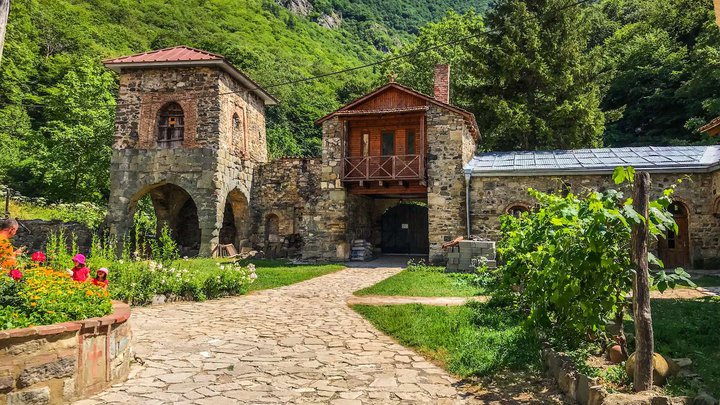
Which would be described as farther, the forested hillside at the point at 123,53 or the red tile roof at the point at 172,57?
the forested hillside at the point at 123,53

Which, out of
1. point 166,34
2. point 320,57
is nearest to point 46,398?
point 166,34

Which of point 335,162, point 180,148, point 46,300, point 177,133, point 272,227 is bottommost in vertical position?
point 46,300

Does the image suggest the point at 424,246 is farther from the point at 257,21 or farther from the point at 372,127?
the point at 257,21

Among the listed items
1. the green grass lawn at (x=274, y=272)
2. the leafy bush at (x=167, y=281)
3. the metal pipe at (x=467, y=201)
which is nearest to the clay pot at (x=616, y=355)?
the leafy bush at (x=167, y=281)

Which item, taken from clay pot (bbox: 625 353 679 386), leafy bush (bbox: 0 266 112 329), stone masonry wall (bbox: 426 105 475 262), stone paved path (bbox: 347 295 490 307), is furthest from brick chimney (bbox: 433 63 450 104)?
leafy bush (bbox: 0 266 112 329)

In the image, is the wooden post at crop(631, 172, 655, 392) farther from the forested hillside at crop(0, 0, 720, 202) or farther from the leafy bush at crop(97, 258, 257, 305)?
the forested hillside at crop(0, 0, 720, 202)

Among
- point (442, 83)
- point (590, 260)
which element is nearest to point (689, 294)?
point (590, 260)

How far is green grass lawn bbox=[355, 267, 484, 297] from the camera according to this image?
9312 mm

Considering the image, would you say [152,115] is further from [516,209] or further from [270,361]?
[270,361]

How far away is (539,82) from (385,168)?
10.6 meters

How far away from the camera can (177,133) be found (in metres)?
16.8

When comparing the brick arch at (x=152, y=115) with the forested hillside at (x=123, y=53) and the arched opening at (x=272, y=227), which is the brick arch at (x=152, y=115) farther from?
the forested hillside at (x=123, y=53)

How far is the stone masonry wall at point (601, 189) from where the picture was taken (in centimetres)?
1332

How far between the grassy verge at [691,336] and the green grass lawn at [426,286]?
3.48m
